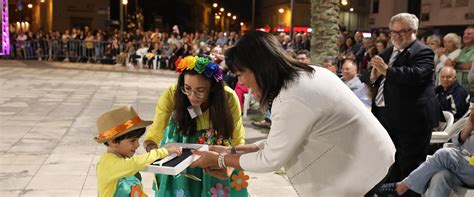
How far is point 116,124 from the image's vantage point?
278cm

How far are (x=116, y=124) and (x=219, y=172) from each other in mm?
626

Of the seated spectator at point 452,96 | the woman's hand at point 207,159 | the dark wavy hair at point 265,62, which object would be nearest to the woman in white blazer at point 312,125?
the dark wavy hair at point 265,62

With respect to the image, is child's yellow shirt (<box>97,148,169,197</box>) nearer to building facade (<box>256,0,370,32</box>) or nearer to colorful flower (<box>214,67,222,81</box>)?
colorful flower (<box>214,67,222,81</box>)

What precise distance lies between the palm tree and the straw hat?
6.40 metres

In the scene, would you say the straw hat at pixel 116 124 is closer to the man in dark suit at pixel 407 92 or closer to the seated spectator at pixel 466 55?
the man in dark suit at pixel 407 92

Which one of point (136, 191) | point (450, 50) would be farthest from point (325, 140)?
point (450, 50)

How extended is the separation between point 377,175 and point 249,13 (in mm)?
63275

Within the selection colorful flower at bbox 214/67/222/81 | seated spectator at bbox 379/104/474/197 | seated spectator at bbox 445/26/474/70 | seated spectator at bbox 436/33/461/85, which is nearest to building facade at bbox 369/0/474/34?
seated spectator at bbox 436/33/461/85

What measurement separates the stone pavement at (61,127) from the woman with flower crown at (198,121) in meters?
1.74

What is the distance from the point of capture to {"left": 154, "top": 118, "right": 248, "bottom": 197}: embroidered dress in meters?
3.12

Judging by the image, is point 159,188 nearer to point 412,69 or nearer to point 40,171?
point 412,69

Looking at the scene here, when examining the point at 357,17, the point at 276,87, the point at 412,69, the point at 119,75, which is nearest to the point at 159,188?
the point at 276,87

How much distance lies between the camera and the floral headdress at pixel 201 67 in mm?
3090

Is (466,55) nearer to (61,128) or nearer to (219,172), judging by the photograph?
(219,172)
